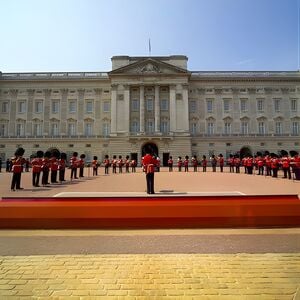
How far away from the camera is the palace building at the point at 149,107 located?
5091 centimetres

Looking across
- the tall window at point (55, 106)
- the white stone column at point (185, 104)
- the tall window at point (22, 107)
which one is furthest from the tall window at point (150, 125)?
the tall window at point (22, 107)

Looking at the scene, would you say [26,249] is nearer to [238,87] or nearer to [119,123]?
[119,123]

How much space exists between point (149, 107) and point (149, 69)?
694 cm

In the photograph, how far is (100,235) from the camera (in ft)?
20.1

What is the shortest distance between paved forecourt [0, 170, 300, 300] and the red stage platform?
0.69ft

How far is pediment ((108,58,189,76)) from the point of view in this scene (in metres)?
50.5

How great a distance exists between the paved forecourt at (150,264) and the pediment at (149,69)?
47.0 metres

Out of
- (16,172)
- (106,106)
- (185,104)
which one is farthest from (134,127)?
(16,172)

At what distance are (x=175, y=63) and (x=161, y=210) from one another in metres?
49.2

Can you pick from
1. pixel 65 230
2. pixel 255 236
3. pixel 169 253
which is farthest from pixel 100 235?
pixel 255 236

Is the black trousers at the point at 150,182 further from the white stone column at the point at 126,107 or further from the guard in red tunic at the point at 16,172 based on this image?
the white stone column at the point at 126,107

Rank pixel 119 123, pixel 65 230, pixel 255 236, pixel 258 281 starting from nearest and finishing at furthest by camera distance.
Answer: pixel 258 281 → pixel 255 236 → pixel 65 230 → pixel 119 123

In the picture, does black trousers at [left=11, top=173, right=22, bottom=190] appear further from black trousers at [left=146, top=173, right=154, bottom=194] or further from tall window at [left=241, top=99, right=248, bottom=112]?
tall window at [left=241, top=99, right=248, bottom=112]

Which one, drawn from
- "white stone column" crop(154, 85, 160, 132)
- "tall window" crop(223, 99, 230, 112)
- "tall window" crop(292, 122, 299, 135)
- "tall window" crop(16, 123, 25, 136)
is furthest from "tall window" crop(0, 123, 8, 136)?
"tall window" crop(292, 122, 299, 135)
